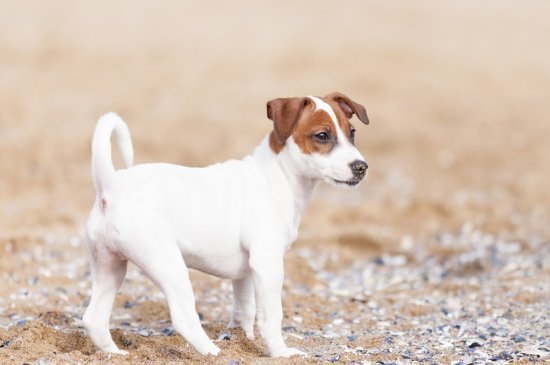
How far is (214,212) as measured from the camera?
6031 mm

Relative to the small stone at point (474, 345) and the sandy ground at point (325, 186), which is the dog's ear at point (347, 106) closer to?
the sandy ground at point (325, 186)

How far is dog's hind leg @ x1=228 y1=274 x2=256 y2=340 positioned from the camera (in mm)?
6801

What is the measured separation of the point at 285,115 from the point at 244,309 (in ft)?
5.57

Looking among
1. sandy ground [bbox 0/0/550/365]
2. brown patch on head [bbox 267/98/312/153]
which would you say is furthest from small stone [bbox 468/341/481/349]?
brown patch on head [bbox 267/98/312/153]

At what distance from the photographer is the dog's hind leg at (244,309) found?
22.3 feet

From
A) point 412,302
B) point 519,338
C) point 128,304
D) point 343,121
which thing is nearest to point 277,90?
point 412,302

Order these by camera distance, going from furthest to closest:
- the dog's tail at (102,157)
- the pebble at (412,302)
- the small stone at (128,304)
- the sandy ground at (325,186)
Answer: the small stone at (128,304)
the sandy ground at (325,186)
the pebble at (412,302)
the dog's tail at (102,157)

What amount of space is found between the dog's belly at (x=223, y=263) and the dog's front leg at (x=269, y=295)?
0.16 metres

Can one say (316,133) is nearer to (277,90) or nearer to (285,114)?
(285,114)

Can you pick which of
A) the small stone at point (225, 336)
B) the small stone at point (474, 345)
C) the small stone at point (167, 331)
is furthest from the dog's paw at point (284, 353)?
the small stone at point (474, 345)

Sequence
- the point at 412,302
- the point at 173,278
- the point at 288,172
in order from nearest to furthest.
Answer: the point at 173,278
the point at 288,172
the point at 412,302

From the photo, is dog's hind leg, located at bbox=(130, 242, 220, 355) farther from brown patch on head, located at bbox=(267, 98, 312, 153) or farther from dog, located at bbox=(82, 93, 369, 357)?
brown patch on head, located at bbox=(267, 98, 312, 153)

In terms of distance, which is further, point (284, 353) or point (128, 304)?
point (128, 304)

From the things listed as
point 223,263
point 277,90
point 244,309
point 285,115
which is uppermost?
point 277,90
